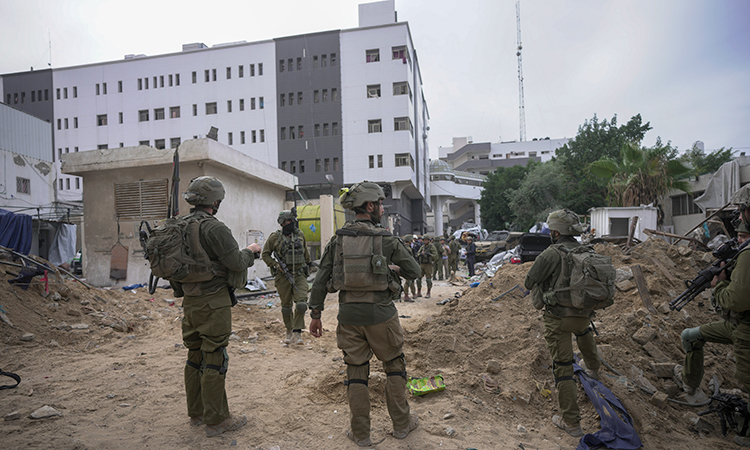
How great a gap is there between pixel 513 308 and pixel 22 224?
49.9 feet

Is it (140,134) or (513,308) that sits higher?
(140,134)

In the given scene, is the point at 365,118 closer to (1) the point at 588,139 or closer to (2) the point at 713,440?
(1) the point at 588,139

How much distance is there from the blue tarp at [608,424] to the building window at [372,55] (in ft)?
112

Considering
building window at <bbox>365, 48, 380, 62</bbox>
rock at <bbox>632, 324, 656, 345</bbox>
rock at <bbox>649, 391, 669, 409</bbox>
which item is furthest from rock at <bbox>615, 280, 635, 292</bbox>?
building window at <bbox>365, 48, 380, 62</bbox>

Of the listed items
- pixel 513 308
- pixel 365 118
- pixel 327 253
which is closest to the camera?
pixel 327 253

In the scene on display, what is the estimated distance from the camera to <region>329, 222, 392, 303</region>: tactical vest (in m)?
2.92

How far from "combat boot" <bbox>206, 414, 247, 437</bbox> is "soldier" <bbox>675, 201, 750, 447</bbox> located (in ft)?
12.7

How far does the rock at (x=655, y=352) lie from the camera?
4.33 meters

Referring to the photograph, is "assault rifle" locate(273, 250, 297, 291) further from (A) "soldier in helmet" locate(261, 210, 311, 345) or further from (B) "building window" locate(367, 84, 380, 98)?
(B) "building window" locate(367, 84, 380, 98)

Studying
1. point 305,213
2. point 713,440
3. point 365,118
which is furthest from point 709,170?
point 713,440

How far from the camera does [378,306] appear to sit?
9.62 feet

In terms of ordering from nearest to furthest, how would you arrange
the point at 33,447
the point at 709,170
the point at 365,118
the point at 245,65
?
the point at 33,447
the point at 709,170
the point at 365,118
the point at 245,65

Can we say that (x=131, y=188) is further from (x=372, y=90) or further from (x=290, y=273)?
(x=372, y=90)

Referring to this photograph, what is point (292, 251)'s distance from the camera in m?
5.90
